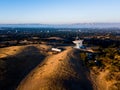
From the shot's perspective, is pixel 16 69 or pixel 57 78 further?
pixel 16 69

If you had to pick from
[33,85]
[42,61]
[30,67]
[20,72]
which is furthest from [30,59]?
[33,85]

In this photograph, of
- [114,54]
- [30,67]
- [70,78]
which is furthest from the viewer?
[114,54]

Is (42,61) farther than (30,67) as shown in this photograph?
Yes

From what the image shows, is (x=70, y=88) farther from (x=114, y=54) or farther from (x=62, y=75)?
(x=114, y=54)

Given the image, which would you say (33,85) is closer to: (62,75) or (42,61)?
(62,75)

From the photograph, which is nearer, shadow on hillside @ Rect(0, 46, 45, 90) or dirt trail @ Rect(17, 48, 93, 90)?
dirt trail @ Rect(17, 48, 93, 90)

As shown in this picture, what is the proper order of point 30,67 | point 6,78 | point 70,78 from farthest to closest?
point 30,67 → point 70,78 → point 6,78

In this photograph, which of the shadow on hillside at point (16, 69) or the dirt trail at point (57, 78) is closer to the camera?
the dirt trail at point (57, 78)
